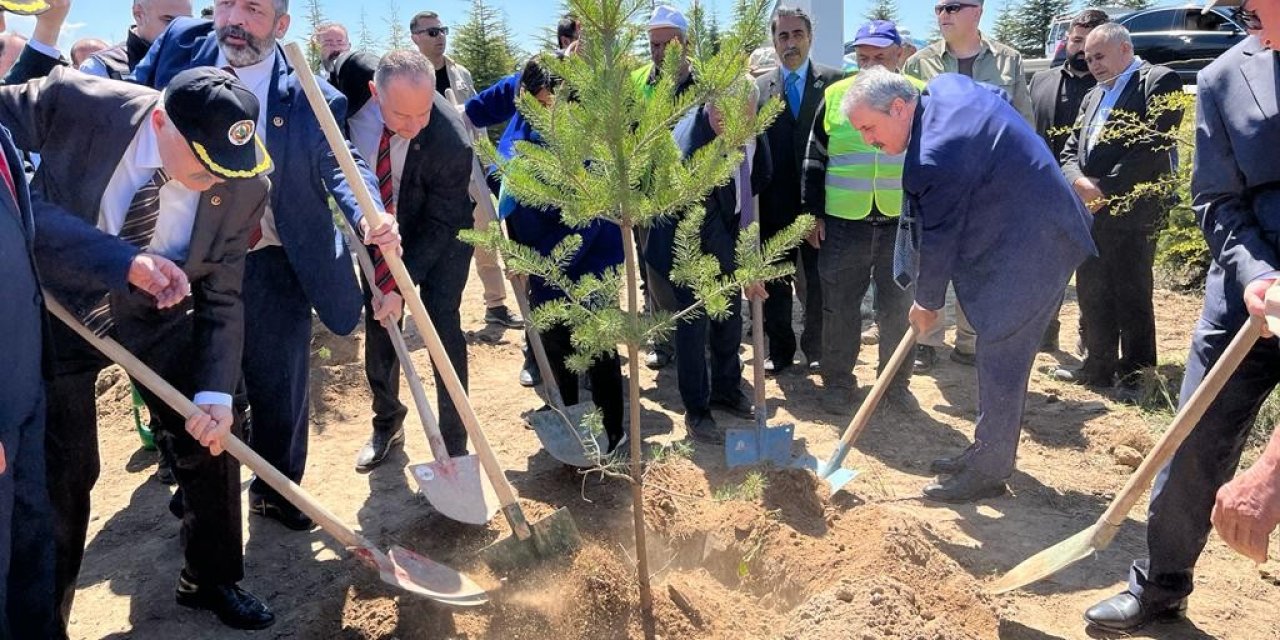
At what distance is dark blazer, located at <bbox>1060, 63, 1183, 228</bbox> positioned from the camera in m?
4.92

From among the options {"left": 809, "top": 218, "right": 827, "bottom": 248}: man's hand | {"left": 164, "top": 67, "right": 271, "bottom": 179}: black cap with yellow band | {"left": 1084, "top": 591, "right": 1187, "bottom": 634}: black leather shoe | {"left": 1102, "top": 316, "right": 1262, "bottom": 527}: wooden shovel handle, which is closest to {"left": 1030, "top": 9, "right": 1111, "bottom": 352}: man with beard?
{"left": 809, "top": 218, "right": 827, "bottom": 248}: man's hand

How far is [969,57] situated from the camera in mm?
5402

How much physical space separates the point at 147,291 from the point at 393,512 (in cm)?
172

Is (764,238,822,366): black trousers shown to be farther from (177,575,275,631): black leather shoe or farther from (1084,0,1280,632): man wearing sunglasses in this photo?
(177,575,275,631): black leather shoe

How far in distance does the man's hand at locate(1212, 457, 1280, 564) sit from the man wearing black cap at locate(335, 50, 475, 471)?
290cm

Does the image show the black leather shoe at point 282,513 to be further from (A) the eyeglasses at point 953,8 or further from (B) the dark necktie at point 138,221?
(A) the eyeglasses at point 953,8

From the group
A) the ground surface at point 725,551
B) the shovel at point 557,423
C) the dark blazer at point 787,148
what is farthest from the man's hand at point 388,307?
the dark blazer at point 787,148

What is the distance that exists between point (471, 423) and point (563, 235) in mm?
1205

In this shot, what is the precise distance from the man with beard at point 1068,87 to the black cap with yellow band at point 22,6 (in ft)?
16.8

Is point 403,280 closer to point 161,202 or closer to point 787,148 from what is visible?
point 161,202

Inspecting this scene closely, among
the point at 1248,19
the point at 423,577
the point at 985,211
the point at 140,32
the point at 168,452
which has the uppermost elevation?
the point at 140,32

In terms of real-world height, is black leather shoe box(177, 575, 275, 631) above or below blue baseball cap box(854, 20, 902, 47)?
below

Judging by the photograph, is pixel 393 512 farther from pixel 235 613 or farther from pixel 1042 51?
pixel 1042 51

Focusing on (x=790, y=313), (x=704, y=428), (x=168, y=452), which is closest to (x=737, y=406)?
(x=704, y=428)
